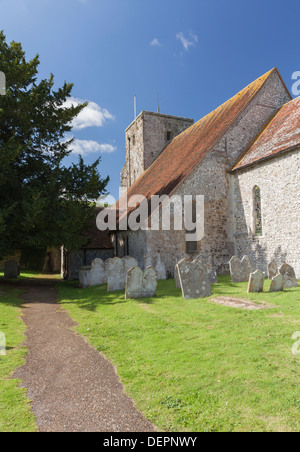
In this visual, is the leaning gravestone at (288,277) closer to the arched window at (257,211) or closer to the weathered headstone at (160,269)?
the arched window at (257,211)

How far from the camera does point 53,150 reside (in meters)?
17.2

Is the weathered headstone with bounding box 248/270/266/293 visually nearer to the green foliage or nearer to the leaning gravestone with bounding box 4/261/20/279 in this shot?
the green foliage

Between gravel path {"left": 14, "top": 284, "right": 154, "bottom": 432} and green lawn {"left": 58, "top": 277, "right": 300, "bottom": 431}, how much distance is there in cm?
21

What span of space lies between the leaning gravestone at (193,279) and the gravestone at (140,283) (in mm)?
1270

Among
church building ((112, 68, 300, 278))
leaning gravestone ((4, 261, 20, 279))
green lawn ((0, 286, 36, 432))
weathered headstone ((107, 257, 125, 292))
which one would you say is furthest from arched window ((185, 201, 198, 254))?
leaning gravestone ((4, 261, 20, 279))

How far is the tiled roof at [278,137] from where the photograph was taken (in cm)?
1226

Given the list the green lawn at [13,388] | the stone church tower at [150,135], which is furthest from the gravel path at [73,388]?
the stone church tower at [150,135]

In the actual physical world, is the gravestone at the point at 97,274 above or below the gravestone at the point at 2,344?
above

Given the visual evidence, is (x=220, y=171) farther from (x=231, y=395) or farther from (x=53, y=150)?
(x=231, y=395)

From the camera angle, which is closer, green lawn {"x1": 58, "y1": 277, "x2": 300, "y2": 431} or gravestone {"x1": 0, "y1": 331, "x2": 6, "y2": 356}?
green lawn {"x1": 58, "y1": 277, "x2": 300, "y2": 431}

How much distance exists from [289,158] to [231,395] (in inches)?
427

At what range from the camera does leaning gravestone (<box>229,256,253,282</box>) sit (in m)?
11.1

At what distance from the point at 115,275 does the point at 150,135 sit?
58.7 ft
